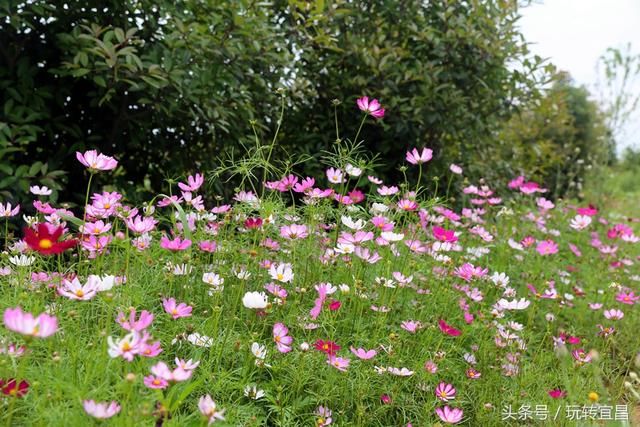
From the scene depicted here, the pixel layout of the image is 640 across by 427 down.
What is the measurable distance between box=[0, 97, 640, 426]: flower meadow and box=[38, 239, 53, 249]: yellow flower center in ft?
0.05

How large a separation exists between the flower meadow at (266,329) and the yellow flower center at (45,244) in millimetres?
14

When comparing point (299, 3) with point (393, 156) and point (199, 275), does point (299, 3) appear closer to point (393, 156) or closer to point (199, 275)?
point (393, 156)

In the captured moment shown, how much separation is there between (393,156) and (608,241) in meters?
1.62

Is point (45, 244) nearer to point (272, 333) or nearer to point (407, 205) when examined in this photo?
point (272, 333)

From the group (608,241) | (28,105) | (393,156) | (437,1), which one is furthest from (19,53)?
(608,241)

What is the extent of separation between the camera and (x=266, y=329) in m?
1.86

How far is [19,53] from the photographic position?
2730mm

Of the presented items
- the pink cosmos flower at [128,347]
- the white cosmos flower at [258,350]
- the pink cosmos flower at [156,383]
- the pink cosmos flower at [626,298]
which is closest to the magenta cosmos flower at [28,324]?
the pink cosmos flower at [128,347]

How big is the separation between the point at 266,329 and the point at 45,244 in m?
0.72

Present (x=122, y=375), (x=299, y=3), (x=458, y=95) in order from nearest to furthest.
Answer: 1. (x=122, y=375)
2. (x=299, y=3)
3. (x=458, y=95)

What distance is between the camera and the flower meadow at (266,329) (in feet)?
4.36

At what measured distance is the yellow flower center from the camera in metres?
1.36

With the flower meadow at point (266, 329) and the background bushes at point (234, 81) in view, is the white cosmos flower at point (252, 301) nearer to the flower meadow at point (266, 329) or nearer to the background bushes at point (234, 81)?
the flower meadow at point (266, 329)

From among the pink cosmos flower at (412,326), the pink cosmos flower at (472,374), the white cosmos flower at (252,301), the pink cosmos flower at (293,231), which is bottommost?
the pink cosmos flower at (472,374)
